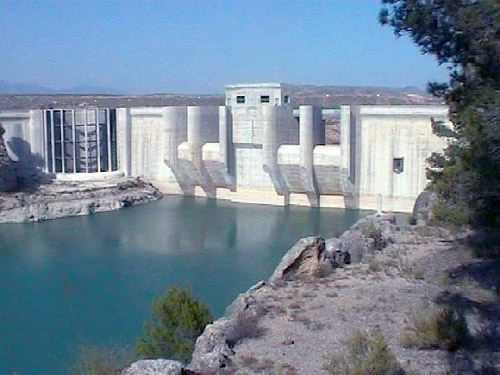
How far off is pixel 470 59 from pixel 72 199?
Result: 1994 centimetres

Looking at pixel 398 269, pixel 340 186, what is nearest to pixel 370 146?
pixel 340 186

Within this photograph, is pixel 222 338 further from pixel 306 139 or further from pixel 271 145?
pixel 271 145

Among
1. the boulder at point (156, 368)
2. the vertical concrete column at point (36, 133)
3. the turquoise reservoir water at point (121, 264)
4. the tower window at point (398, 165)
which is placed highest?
the vertical concrete column at point (36, 133)

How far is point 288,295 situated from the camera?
8.21 meters

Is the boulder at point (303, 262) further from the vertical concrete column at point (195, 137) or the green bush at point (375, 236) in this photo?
the vertical concrete column at point (195, 137)

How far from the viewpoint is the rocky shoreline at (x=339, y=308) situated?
19.5 ft

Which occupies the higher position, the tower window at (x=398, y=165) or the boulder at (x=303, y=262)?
the tower window at (x=398, y=165)

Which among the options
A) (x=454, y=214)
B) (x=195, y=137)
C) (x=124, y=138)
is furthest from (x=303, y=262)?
(x=124, y=138)

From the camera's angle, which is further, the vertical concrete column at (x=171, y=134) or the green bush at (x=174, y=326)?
the vertical concrete column at (x=171, y=134)

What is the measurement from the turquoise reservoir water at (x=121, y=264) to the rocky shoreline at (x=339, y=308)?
3219mm

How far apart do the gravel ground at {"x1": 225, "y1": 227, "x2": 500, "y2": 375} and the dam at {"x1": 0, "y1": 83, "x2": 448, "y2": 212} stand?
11.9 m

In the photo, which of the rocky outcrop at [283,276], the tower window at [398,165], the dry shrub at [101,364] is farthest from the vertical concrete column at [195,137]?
the dry shrub at [101,364]

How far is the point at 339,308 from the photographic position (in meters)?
7.57

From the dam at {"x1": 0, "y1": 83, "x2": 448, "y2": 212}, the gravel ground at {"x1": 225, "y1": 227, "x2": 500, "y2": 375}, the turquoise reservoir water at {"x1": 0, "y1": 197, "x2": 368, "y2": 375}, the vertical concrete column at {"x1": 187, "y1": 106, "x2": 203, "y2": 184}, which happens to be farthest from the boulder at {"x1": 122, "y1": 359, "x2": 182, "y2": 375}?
the vertical concrete column at {"x1": 187, "y1": 106, "x2": 203, "y2": 184}
